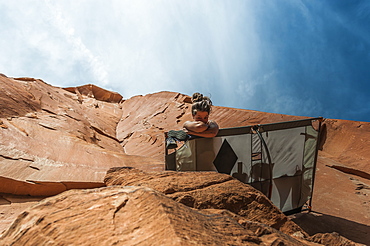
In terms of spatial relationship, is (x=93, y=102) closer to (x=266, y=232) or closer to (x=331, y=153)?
(x=331, y=153)

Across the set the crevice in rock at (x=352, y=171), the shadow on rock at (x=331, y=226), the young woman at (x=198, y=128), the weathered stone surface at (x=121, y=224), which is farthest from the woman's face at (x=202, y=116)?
the crevice in rock at (x=352, y=171)

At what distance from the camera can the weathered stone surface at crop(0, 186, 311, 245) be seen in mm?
835

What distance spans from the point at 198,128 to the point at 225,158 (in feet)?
1.63

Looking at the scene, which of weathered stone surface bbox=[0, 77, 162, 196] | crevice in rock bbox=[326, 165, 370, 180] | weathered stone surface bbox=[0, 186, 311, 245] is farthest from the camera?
crevice in rock bbox=[326, 165, 370, 180]

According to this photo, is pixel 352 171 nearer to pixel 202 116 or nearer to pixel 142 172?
pixel 202 116

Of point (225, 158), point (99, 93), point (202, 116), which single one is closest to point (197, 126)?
point (202, 116)

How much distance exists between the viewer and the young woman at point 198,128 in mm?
2873

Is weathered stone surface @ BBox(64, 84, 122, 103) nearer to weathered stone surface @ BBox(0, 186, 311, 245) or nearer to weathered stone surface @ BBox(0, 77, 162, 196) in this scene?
weathered stone surface @ BBox(0, 77, 162, 196)

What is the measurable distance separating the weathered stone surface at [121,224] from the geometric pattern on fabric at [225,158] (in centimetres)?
180

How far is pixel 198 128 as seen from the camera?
296 centimetres

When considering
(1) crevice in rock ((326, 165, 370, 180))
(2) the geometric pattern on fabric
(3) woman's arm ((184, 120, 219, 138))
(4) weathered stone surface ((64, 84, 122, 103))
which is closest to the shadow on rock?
(2) the geometric pattern on fabric

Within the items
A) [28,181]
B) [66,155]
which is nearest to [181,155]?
[66,155]

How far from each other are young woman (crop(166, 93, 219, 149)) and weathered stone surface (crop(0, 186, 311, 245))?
1.74 metres

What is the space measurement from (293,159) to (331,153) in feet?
10.7
